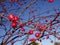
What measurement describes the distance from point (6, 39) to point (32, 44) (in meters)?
0.60

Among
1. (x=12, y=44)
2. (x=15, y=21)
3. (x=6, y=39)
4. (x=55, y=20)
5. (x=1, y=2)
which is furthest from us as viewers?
(x=1, y=2)

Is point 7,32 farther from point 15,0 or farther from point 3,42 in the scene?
point 15,0

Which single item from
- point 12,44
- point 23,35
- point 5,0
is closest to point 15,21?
point 23,35

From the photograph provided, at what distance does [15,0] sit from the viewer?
→ 4.66 m

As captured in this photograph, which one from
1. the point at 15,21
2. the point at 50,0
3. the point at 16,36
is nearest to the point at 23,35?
the point at 16,36

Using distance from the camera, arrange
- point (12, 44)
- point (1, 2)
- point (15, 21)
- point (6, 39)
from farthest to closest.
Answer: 1. point (1, 2)
2. point (12, 44)
3. point (6, 39)
4. point (15, 21)

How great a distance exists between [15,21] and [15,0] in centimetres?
277

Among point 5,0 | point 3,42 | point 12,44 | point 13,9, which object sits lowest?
point 12,44

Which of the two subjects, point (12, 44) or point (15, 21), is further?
point (12, 44)

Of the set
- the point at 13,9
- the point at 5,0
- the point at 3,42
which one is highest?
the point at 5,0

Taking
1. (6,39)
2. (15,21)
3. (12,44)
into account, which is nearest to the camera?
(15,21)

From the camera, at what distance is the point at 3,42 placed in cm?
363

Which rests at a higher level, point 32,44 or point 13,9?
point 13,9

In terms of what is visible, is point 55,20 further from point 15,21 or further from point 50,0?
point 15,21
